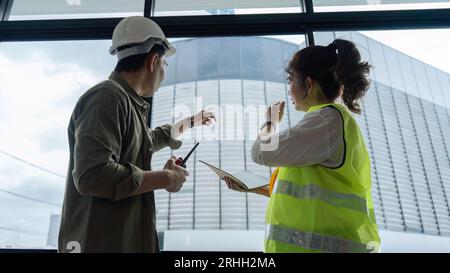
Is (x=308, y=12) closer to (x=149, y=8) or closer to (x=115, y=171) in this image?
(x=149, y=8)

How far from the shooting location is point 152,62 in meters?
1.11

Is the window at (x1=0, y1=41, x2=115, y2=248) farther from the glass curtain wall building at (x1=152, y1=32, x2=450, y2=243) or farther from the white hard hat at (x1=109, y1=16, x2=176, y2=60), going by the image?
the white hard hat at (x1=109, y1=16, x2=176, y2=60)

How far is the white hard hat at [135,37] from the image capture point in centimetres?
109

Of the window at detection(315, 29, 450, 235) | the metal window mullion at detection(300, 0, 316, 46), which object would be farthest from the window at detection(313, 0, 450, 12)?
the window at detection(315, 29, 450, 235)

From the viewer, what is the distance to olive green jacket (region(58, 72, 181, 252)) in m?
0.80

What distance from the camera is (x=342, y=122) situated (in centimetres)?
98

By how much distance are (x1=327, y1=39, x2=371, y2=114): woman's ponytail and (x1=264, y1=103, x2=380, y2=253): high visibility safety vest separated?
144 mm

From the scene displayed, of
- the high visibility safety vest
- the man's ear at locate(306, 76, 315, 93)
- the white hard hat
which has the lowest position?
the high visibility safety vest

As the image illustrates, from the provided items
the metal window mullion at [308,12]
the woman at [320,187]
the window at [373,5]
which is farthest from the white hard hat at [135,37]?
the window at [373,5]

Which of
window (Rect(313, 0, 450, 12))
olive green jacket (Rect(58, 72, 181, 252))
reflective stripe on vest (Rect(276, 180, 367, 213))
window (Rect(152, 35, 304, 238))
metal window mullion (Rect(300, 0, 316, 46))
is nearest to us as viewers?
olive green jacket (Rect(58, 72, 181, 252))

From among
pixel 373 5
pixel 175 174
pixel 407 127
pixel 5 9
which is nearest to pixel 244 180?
pixel 175 174

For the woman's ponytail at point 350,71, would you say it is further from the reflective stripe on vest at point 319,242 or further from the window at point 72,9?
the window at point 72,9
